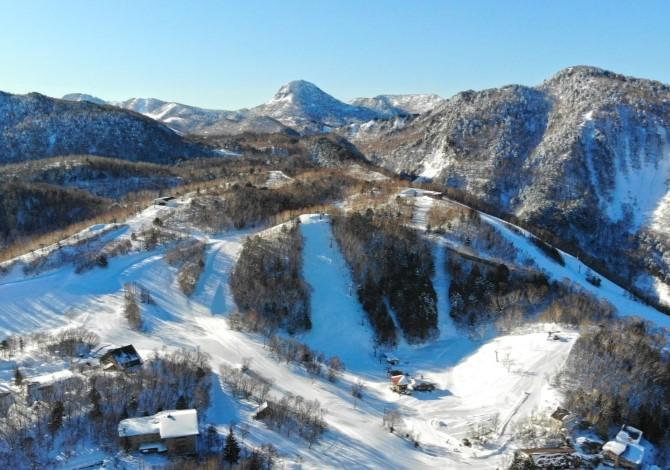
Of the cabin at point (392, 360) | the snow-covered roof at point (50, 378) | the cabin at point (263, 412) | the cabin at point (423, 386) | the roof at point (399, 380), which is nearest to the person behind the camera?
the snow-covered roof at point (50, 378)

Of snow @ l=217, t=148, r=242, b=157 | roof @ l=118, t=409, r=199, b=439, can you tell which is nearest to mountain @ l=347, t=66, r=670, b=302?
snow @ l=217, t=148, r=242, b=157

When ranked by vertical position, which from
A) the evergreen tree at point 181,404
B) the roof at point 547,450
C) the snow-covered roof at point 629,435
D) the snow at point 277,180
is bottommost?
the roof at point 547,450

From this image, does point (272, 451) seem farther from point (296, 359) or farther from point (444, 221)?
point (444, 221)

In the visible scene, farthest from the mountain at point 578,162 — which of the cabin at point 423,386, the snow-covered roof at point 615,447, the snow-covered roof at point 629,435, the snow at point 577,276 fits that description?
the snow-covered roof at point 615,447

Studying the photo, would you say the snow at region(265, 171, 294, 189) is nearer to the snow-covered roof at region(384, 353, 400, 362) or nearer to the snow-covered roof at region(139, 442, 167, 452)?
the snow-covered roof at region(384, 353, 400, 362)

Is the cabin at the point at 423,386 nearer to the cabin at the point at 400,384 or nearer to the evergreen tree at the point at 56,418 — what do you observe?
the cabin at the point at 400,384

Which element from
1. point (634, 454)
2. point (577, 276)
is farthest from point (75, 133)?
point (634, 454)

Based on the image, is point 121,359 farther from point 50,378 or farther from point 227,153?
point 227,153

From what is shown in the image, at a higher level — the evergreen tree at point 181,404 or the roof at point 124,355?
the roof at point 124,355
